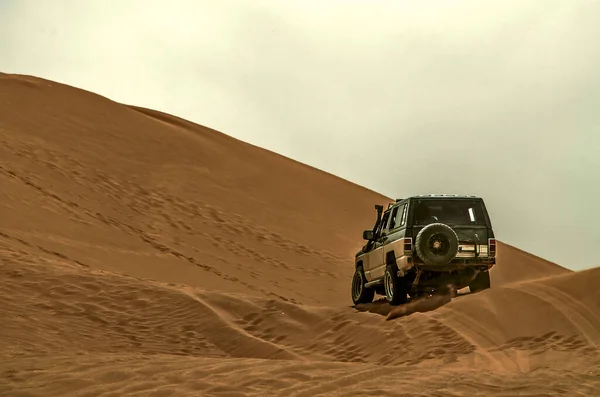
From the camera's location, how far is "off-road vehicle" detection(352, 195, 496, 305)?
13.5m

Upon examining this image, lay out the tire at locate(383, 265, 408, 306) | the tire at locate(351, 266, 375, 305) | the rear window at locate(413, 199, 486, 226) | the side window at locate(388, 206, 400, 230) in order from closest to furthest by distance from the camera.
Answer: the rear window at locate(413, 199, 486, 226) → the tire at locate(383, 265, 408, 306) → the side window at locate(388, 206, 400, 230) → the tire at locate(351, 266, 375, 305)

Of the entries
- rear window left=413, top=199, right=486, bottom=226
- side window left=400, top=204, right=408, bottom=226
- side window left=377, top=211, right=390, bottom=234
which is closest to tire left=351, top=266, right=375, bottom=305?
side window left=377, top=211, right=390, bottom=234

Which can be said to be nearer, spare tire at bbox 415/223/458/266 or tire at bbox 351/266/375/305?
spare tire at bbox 415/223/458/266

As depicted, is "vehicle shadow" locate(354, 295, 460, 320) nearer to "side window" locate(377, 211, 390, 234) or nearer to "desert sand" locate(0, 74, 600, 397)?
"desert sand" locate(0, 74, 600, 397)

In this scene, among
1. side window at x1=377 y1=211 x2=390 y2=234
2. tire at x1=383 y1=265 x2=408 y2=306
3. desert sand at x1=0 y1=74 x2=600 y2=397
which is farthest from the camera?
side window at x1=377 y1=211 x2=390 y2=234

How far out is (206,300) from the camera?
615 inches

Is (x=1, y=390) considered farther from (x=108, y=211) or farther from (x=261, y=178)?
(x=261, y=178)

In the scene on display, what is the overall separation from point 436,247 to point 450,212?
3.49 ft

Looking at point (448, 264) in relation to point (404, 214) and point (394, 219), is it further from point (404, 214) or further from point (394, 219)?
point (394, 219)

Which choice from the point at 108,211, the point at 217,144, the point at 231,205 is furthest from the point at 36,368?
the point at 217,144

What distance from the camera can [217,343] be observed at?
43.3 ft

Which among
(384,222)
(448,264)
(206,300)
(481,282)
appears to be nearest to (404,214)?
(448,264)

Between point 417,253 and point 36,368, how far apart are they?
20.8ft

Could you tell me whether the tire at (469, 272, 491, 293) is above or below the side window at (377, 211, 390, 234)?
below
